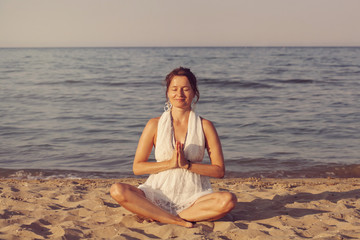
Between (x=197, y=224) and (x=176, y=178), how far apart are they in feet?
1.63

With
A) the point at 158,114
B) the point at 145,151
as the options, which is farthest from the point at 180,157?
the point at 158,114

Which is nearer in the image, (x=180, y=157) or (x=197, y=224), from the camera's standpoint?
(x=180, y=157)

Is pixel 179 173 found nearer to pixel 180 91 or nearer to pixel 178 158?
pixel 178 158

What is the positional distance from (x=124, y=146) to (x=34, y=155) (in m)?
1.84

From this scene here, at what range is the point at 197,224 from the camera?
4.06 metres

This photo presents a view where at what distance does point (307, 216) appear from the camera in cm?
441

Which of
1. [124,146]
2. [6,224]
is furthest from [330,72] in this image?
[6,224]

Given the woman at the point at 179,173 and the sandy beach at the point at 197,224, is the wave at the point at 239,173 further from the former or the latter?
the woman at the point at 179,173

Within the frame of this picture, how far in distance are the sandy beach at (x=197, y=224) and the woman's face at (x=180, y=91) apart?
47.2 inches

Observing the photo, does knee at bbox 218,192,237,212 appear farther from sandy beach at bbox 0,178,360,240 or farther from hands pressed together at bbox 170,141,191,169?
hands pressed together at bbox 170,141,191,169

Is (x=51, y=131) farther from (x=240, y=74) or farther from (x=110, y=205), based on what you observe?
(x=240, y=74)

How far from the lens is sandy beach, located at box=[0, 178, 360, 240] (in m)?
3.79

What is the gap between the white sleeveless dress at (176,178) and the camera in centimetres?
405

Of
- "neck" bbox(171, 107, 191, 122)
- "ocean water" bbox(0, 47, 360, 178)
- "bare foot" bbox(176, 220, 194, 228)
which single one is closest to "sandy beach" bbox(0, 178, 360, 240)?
"bare foot" bbox(176, 220, 194, 228)
